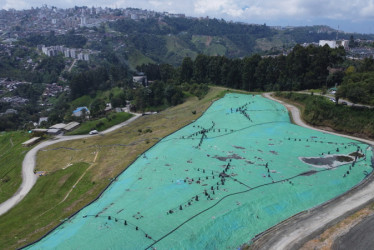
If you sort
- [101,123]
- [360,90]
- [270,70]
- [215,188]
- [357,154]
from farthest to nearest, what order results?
1. [270,70]
2. [101,123]
3. [360,90]
4. [357,154]
5. [215,188]

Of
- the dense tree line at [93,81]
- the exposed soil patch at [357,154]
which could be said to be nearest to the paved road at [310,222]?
the exposed soil patch at [357,154]

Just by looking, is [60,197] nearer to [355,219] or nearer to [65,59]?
[355,219]

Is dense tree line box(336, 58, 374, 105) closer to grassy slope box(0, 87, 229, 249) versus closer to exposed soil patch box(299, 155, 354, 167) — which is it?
exposed soil patch box(299, 155, 354, 167)

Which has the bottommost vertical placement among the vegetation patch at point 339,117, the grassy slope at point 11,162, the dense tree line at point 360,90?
the grassy slope at point 11,162

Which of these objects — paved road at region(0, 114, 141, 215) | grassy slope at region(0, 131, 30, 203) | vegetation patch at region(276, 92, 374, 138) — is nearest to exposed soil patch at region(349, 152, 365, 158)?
vegetation patch at region(276, 92, 374, 138)

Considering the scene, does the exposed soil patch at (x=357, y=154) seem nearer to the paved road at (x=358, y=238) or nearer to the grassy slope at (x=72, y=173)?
the paved road at (x=358, y=238)

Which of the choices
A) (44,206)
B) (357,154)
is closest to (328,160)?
(357,154)

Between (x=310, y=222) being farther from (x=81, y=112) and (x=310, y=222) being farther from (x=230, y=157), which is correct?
(x=81, y=112)
